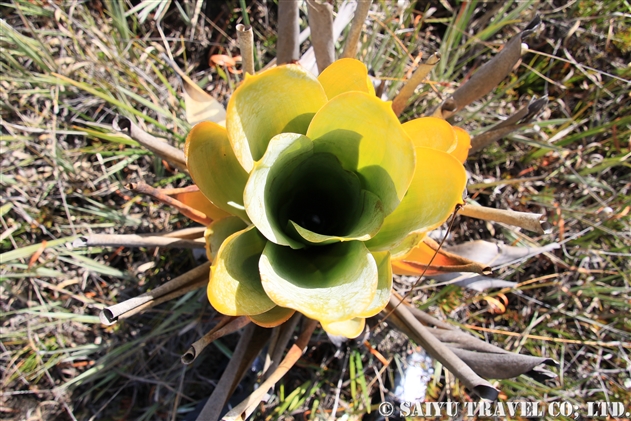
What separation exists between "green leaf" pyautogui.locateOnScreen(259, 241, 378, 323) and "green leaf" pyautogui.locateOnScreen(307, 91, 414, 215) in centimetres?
13

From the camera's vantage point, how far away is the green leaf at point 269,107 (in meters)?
0.76

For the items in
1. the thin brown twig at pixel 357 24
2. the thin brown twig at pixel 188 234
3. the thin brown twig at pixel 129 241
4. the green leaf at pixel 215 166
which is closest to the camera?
the green leaf at pixel 215 166

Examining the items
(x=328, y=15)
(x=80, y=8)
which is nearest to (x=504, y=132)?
(x=328, y=15)

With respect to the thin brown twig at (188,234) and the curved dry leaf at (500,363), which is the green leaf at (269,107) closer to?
the thin brown twig at (188,234)

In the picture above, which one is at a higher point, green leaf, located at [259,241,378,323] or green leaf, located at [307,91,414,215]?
green leaf, located at [307,91,414,215]

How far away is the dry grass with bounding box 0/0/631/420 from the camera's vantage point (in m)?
1.66

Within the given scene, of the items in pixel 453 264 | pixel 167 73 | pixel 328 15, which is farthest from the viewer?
pixel 167 73

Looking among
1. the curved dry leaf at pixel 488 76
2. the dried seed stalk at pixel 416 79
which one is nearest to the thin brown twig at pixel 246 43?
the dried seed stalk at pixel 416 79

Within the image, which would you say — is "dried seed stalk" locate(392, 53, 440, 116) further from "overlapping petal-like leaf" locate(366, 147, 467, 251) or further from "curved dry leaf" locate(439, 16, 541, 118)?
"overlapping petal-like leaf" locate(366, 147, 467, 251)

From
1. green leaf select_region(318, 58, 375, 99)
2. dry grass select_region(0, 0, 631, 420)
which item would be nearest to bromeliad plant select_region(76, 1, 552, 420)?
green leaf select_region(318, 58, 375, 99)

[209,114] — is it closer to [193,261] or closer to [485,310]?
[193,261]

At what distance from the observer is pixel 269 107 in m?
0.83

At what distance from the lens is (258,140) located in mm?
872

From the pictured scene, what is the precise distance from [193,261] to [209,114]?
672mm
